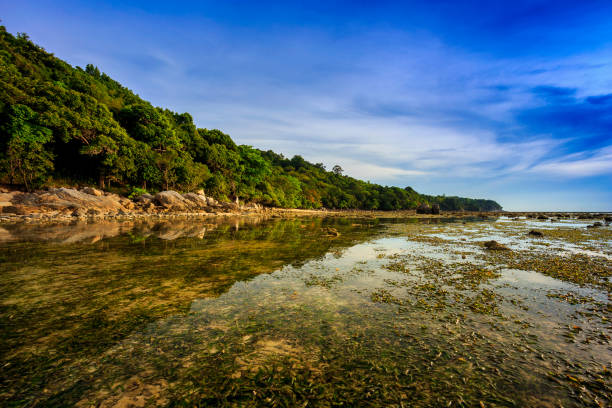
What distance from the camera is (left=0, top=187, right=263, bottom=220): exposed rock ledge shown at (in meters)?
29.2

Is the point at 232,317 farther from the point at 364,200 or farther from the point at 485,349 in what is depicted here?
the point at 364,200

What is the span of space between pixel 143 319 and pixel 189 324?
53.9 inches

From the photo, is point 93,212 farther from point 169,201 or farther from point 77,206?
point 169,201

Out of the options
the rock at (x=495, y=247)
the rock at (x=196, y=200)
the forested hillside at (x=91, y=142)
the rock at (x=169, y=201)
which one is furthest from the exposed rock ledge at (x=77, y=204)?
the rock at (x=495, y=247)

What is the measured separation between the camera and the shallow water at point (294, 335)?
3941mm

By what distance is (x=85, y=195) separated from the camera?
36.2 meters

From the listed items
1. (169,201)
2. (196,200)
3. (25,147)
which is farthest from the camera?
(196,200)

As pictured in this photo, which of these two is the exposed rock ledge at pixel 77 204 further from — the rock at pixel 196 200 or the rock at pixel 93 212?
the rock at pixel 196 200

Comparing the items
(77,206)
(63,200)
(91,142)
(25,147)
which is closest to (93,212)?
(77,206)

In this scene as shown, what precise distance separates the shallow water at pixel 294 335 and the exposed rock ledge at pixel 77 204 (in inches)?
1060

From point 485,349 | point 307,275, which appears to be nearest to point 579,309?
point 485,349

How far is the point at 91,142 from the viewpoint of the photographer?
47688mm

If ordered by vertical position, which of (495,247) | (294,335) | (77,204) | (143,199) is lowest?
(294,335)

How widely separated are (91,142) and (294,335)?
62.6 meters
